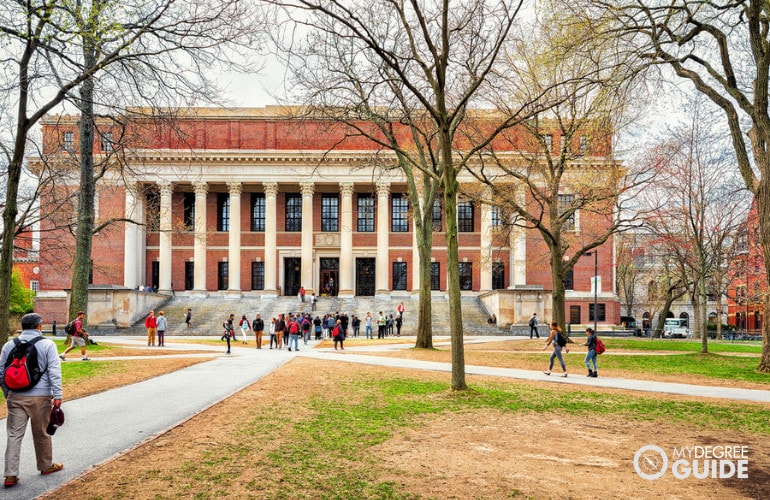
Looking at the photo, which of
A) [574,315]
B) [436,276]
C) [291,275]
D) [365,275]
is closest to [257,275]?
[291,275]

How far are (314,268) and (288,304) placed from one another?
7.64 meters

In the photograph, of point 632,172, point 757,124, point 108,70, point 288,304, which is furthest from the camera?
point 288,304

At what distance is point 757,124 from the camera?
58.7 ft

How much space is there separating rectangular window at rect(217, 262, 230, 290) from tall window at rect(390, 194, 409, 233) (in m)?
15.2

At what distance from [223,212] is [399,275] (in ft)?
55.5

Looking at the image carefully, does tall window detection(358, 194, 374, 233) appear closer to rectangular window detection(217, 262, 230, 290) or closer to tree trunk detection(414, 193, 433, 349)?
rectangular window detection(217, 262, 230, 290)

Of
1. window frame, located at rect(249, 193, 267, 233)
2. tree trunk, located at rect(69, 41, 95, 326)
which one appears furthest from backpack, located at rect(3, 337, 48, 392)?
window frame, located at rect(249, 193, 267, 233)

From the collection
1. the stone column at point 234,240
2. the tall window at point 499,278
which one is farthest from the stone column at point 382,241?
the stone column at point 234,240

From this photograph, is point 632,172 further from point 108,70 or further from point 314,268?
point 314,268

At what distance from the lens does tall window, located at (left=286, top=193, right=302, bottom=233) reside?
58.0 metres

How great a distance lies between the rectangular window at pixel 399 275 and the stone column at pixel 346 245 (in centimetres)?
462

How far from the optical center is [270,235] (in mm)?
54875

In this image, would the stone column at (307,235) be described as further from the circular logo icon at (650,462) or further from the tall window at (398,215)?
the circular logo icon at (650,462)

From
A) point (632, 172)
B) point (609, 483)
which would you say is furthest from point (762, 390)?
point (632, 172)
